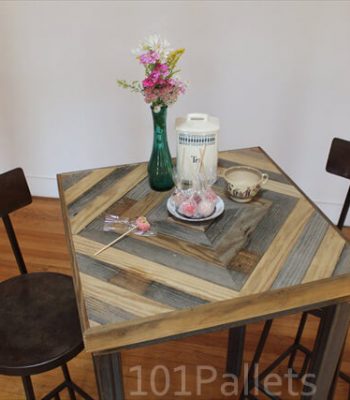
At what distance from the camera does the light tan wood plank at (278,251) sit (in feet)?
2.89

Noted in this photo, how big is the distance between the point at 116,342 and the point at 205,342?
1.06 metres

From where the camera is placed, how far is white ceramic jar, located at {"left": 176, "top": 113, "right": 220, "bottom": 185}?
1.22m

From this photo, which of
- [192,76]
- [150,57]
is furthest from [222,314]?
[192,76]

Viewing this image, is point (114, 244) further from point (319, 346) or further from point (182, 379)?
point (182, 379)

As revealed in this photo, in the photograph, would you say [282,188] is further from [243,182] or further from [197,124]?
[197,124]

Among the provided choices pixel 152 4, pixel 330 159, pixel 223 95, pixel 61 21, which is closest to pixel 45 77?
pixel 61 21

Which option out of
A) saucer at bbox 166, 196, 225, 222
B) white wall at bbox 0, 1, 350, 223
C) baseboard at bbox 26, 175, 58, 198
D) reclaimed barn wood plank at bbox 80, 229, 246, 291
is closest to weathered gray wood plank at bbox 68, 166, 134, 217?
reclaimed barn wood plank at bbox 80, 229, 246, 291

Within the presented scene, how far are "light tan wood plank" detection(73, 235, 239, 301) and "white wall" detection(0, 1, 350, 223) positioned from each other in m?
1.55

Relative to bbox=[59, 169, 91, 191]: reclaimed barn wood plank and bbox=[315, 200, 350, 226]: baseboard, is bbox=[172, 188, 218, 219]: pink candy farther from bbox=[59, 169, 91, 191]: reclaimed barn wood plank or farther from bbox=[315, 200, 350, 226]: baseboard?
bbox=[315, 200, 350, 226]: baseboard

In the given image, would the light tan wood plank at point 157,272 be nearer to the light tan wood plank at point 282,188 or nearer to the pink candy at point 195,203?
the pink candy at point 195,203

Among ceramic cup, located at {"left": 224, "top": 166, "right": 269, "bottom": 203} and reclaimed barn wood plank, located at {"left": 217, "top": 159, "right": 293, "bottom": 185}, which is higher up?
ceramic cup, located at {"left": 224, "top": 166, "right": 269, "bottom": 203}

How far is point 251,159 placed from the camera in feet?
4.87

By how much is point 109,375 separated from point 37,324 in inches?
14.4

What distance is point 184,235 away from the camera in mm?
1069
